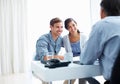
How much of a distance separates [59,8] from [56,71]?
371 centimetres

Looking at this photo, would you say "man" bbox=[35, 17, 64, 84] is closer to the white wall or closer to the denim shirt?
the denim shirt

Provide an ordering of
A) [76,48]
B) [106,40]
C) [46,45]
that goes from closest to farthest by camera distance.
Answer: [106,40] → [46,45] → [76,48]

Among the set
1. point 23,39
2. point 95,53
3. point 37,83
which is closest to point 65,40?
point 95,53

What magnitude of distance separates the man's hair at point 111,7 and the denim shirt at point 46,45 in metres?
1.01

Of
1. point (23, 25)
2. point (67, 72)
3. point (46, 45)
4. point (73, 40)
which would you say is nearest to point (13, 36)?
point (23, 25)

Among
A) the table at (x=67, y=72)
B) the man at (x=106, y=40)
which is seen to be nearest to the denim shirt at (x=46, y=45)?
the table at (x=67, y=72)

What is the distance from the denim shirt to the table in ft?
2.53

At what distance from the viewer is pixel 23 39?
5.05 metres

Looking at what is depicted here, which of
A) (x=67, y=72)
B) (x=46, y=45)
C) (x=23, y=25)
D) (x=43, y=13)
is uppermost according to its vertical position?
(x=43, y=13)

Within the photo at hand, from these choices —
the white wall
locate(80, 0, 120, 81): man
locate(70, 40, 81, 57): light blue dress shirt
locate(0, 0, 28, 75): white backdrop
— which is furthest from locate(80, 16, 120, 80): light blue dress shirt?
locate(0, 0, 28, 75): white backdrop

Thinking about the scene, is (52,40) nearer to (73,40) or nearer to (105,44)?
(73,40)

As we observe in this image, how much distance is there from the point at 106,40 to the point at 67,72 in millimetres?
362

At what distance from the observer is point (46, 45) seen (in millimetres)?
2584

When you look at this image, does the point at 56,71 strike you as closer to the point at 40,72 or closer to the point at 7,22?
the point at 40,72
